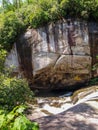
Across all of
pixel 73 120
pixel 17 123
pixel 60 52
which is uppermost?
pixel 17 123

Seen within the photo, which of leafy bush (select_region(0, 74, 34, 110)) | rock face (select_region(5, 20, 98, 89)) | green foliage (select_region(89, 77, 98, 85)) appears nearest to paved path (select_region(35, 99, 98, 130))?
leafy bush (select_region(0, 74, 34, 110))

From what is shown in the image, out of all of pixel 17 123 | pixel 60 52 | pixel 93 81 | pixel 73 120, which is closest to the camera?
pixel 17 123

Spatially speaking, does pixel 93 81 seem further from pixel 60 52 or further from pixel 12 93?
pixel 12 93

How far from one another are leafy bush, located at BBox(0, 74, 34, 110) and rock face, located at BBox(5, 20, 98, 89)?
21.0ft

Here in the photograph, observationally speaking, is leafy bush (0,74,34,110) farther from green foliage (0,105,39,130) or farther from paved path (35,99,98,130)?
green foliage (0,105,39,130)

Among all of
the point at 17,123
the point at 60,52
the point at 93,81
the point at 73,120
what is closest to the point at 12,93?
the point at 73,120

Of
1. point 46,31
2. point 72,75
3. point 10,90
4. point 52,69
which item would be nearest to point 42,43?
point 46,31

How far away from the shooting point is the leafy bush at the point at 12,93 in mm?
8219

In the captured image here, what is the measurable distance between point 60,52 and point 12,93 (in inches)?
288

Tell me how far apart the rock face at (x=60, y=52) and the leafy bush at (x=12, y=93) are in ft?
21.0

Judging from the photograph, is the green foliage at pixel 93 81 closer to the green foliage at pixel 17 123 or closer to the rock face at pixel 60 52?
the rock face at pixel 60 52

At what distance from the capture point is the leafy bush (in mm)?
8219

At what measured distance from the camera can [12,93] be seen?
8.53m

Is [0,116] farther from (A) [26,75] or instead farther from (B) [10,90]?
(A) [26,75]
